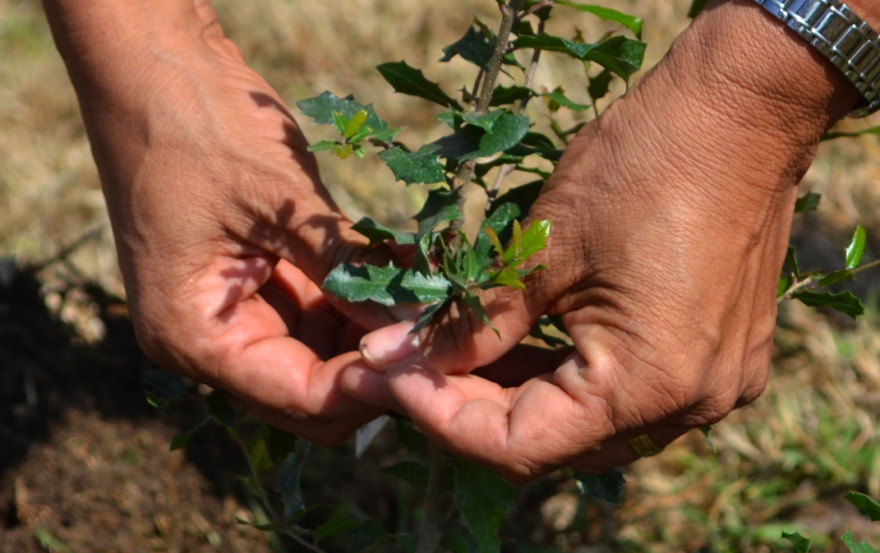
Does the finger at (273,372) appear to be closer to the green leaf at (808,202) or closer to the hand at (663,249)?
A: the hand at (663,249)

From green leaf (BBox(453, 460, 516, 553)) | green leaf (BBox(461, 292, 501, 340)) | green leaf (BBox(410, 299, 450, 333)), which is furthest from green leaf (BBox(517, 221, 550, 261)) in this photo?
green leaf (BBox(453, 460, 516, 553))

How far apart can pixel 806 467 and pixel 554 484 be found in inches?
29.4

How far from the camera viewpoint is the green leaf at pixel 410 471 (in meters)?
1.59

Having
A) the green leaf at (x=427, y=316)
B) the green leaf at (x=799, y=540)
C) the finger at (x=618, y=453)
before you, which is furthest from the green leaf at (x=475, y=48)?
the green leaf at (x=799, y=540)

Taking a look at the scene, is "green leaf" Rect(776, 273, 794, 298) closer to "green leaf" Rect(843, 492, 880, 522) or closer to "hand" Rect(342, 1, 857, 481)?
"hand" Rect(342, 1, 857, 481)

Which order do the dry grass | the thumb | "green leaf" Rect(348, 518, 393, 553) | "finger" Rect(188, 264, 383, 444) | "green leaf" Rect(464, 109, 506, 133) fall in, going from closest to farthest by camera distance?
"green leaf" Rect(464, 109, 506, 133), the thumb, "finger" Rect(188, 264, 383, 444), "green leaf" Rect(348, 518, 393, 553), the dry grass

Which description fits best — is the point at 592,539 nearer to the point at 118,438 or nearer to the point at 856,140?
the point at 118,438

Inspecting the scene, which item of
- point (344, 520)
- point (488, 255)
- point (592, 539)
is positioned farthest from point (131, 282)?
point (592, 539)

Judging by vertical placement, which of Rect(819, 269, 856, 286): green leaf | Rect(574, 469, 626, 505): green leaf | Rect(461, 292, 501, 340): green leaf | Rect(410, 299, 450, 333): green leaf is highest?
Rect(819, 269, 856, 286): green leaf

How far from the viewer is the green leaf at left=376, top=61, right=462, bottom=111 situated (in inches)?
52.1

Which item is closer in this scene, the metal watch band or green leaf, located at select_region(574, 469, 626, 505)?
the metal watch band

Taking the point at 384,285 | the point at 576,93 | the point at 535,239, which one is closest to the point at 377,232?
the point at 384,285

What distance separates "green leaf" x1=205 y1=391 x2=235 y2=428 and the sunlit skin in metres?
0.09

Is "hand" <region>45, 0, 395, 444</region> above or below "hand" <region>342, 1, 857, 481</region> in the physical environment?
below
